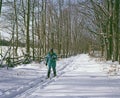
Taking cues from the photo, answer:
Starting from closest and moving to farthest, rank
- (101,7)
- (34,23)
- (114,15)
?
(114,15) < (101,7) < (34,23)

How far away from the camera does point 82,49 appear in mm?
131750

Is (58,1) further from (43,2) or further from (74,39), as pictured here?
(74,39)

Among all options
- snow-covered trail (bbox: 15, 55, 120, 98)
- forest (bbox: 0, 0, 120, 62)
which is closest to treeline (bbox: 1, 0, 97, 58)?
forest (bbox: 0, 0, 120, 62)

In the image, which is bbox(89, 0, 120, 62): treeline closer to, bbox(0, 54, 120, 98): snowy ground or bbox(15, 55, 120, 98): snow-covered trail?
bbox(0, 54, 120, 98): snowy ground

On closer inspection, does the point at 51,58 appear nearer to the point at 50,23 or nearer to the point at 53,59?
the point at 53,59

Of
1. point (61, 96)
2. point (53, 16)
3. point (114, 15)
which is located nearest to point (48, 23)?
→ point (53, 16)

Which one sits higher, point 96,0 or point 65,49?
point 96,0

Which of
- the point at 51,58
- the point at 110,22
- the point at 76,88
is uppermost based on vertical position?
the point at 110,22

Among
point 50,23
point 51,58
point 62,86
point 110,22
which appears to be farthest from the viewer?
point 50,23

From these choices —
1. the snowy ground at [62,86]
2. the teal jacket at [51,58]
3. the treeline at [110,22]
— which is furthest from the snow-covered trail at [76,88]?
the treeline at [110,22]

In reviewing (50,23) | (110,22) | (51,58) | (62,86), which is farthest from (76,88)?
Answer: (50,23)

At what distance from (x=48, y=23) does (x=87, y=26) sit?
693 centimetres

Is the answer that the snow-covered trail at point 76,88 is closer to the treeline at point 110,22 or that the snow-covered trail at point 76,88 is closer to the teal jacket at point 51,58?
the teal jacket at point 51,58

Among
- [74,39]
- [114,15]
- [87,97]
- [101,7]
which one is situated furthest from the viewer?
[74,39]
